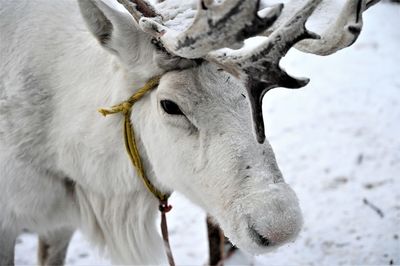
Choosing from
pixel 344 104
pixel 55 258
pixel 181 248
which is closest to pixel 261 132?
pixel 55 258

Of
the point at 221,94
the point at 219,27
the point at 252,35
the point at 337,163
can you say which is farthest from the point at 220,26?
the point at 337,163

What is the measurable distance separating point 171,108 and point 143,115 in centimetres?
29

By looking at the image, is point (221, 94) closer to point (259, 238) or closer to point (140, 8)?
point (140, 8)

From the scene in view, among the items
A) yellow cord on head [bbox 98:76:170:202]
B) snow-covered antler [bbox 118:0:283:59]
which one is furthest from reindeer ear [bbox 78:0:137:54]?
snow-covered antler [bbox 118:0:283:59]

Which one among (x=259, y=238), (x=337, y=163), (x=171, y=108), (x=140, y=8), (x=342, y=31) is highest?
(x=140, y=8)

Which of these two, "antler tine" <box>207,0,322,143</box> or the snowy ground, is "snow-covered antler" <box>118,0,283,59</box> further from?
the snowy ground

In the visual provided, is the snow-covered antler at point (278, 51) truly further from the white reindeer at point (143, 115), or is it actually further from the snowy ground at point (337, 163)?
the snowy ground at point (337, 163)

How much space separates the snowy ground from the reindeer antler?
2638mm

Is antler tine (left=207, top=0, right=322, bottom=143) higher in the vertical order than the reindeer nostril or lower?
higher

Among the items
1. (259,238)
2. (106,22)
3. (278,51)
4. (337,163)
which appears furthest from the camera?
(337,163)

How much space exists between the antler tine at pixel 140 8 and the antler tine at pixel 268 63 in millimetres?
527

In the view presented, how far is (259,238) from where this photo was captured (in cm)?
241

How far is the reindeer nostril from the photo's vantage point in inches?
94.7

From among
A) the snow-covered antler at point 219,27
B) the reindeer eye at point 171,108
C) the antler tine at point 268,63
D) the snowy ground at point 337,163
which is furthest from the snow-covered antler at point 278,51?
the snowy ground at point 337,163
